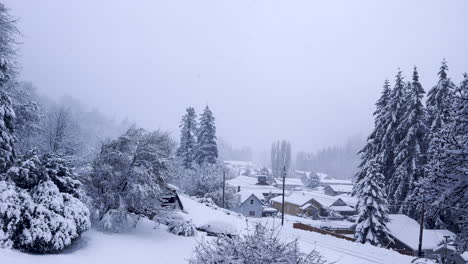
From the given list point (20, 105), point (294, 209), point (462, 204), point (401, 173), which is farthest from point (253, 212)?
point (462, 204)

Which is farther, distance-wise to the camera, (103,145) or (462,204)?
(103,145)

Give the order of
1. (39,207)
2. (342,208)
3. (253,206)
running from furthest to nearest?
(342,208) → (253,206) → (39,207)

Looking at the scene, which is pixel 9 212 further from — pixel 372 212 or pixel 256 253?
pixel 372 212

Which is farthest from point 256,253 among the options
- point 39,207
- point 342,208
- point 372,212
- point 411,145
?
point 342,208

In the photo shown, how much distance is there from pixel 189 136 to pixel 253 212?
16138mm

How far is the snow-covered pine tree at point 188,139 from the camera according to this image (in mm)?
52750

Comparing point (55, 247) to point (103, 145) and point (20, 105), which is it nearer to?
point (103, 145)

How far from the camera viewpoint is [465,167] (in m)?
7.46

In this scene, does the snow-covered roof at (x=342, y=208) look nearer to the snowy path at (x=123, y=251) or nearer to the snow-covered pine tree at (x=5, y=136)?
the snowy path at (x=123, y=251)

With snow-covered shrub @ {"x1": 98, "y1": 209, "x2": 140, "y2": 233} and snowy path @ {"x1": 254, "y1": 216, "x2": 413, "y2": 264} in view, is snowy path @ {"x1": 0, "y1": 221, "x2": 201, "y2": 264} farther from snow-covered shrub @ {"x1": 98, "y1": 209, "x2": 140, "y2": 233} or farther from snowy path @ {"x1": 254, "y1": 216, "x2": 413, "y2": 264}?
snowy path @ {"x1": 254, "y1": 216, "x2": 413, "y2": 264}

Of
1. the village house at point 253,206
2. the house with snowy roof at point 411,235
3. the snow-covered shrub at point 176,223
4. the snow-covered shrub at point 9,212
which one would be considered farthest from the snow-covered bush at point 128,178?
the village house at point 253,206

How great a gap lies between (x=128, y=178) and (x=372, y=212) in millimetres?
19053

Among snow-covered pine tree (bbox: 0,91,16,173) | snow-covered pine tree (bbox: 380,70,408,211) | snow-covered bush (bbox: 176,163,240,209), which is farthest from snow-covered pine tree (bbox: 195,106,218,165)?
snow-covered pine tree (bbox: 0,91,16,173)

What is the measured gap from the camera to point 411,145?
107 feet
